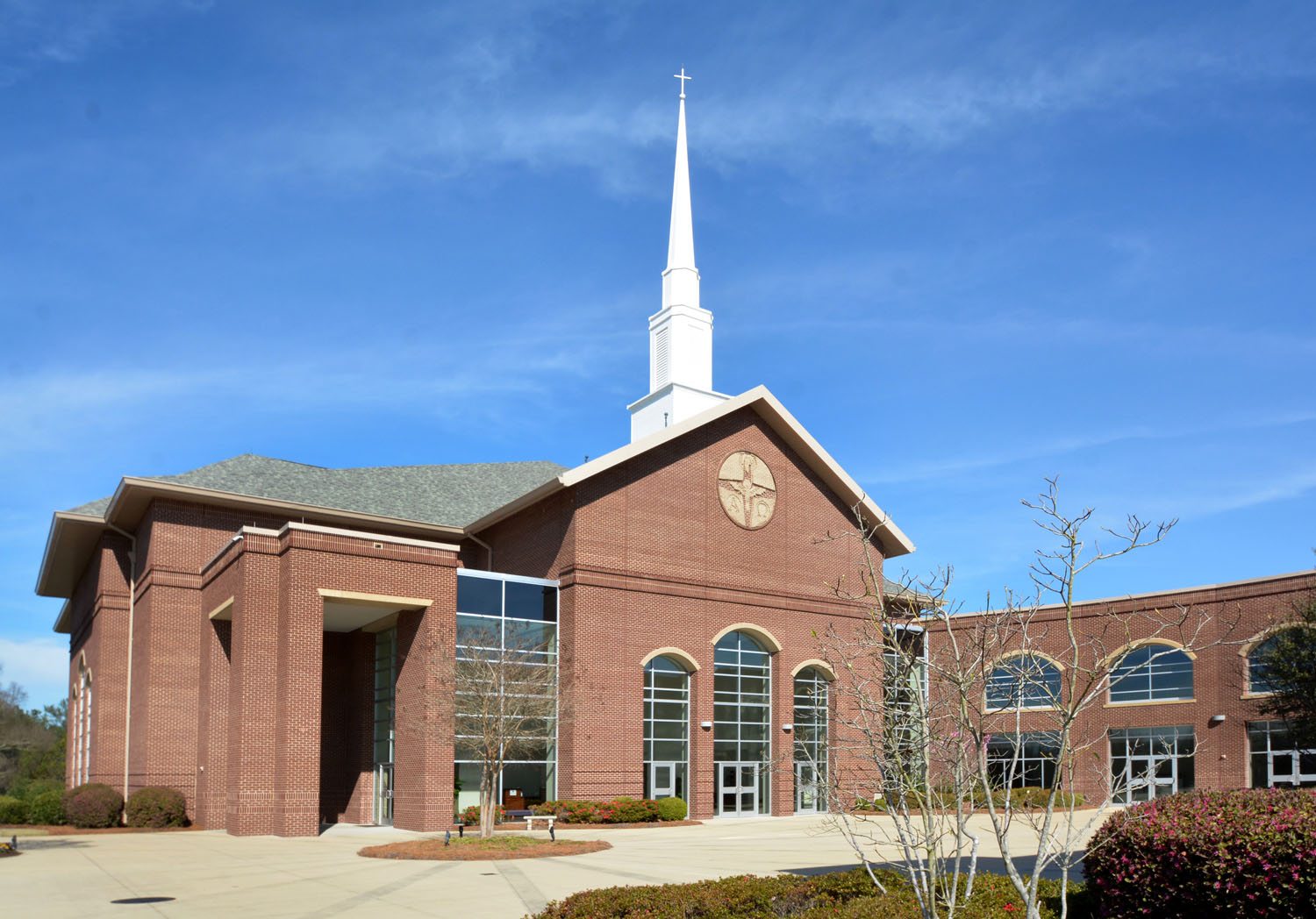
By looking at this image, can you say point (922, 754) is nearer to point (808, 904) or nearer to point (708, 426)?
point (808, 904)

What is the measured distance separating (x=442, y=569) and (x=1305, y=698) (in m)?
24.5

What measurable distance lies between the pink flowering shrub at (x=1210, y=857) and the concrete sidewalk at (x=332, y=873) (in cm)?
279

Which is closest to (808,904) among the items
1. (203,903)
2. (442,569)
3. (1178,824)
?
(1178,824)

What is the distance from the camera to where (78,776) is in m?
40.8

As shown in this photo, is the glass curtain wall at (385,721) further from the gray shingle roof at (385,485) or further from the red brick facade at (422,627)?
the gray shingle roof at (385,485)

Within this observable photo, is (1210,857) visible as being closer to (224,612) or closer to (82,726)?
(224,612)

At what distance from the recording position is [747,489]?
38656 mm

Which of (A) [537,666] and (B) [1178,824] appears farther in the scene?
(A) [537,666]

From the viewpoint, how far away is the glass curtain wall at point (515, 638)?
3162 cm

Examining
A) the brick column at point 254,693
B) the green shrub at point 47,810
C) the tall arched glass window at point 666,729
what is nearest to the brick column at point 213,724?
the brick column at point 254,693

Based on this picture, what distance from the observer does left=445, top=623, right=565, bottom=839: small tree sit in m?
26.6

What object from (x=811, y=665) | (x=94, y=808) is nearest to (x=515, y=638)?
(x=811, y=665)

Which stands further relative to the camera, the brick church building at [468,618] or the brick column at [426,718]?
the brick church building at [468,618]

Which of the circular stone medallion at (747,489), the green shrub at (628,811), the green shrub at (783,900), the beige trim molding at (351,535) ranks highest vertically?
the circular stone medallion at (747,489)
